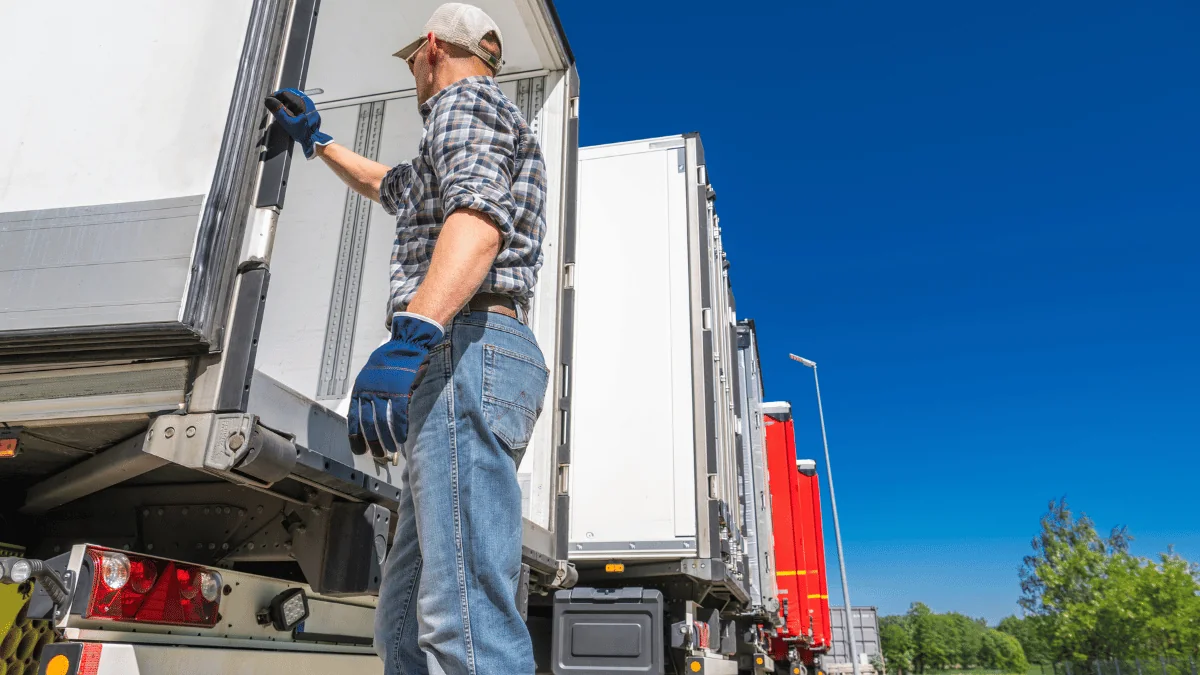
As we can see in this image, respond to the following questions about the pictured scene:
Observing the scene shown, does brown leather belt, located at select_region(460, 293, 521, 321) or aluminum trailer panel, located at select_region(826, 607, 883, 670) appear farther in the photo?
aluminum trailer panel, located at select_region(826, 607, 883, 670)

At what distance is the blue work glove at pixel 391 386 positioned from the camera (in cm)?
139

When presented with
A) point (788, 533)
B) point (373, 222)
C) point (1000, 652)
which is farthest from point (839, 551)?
point (1000, 652)

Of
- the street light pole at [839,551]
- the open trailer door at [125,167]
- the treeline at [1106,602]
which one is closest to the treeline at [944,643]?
the treeline at [1106,602]

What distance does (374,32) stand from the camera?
3848 mm

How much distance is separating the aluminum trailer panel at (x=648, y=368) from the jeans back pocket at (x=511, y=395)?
3.58 meters

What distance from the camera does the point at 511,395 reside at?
63.0 inches

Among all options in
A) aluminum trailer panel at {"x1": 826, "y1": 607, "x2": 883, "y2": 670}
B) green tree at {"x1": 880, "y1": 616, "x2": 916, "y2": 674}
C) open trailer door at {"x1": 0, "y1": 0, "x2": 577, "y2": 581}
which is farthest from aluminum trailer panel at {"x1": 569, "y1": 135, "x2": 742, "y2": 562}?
green tree at {"x1": 880, "y1": 616, "x2": 916, "y2": 674}

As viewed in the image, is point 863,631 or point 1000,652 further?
point 1000,652

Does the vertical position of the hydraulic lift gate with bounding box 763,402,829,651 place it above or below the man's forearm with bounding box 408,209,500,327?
above

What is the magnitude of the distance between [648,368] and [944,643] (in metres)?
92.5

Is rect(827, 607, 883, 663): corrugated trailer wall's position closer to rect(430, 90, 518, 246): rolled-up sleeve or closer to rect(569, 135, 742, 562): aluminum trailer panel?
rect(569, 135, 742, 562): aluminum trailer panel

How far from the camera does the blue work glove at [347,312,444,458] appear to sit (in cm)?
139

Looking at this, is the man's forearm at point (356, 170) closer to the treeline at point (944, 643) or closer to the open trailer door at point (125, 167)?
the open trailer door at point (125, 167)

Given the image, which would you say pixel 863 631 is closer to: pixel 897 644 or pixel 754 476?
pixel 754 476
